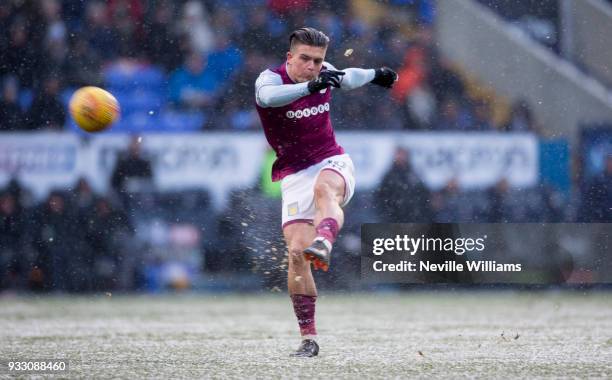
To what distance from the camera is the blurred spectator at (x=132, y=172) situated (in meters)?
11.7

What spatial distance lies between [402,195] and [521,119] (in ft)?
5.62

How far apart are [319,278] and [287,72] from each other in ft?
19.2

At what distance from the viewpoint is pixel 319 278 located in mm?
11969

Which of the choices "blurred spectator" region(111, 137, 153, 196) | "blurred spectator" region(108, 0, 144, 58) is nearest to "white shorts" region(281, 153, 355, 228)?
"blurred spectator" region(111, 137, 153, 196)

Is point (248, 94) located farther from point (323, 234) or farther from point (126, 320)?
point (323, 234)

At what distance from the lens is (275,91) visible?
6.05 m

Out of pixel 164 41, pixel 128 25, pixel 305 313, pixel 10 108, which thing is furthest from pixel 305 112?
pixel 128 25

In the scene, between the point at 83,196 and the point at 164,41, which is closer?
the point at 83,196

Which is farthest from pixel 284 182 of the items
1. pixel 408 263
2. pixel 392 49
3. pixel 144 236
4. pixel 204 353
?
pixel 392 49

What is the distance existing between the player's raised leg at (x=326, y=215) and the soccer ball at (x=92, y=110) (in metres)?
1.58

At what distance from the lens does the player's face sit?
6.20m

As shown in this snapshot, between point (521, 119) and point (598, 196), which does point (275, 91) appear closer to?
point (598, 196)

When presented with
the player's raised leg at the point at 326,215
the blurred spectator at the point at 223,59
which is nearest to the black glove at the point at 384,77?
the player's raised leg at the point at 326,215

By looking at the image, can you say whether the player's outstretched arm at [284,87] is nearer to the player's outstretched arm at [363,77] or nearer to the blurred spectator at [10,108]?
the player's outstretched arm at [363,77]
